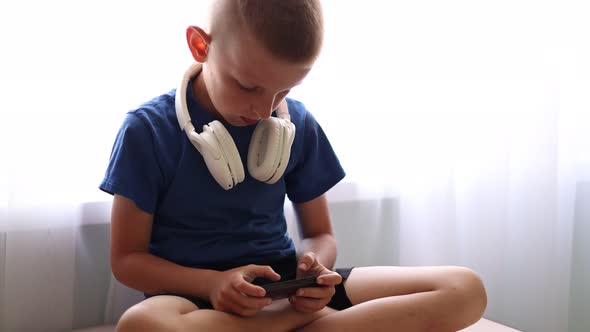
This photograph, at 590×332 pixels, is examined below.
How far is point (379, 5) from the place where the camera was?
4.42ft

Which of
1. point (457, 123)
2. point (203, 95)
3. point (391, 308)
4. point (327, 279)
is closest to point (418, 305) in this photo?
point (391, 308)

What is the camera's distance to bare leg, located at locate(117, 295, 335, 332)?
811 millimetres

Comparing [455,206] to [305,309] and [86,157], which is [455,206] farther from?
[86,157]

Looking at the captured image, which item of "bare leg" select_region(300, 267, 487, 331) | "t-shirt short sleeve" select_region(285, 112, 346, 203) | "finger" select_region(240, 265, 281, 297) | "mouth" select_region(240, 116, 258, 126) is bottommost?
"bare leg" select_region(300, 267, 487, 331)

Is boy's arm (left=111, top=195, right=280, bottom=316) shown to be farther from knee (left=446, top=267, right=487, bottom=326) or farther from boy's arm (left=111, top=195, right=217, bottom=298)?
knee (left=446, top=267, right=487, bottom=326)

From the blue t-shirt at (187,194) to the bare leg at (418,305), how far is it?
0.59 feet

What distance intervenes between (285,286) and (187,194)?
23cm

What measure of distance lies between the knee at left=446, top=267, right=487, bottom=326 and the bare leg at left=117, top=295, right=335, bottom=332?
0.21 meters

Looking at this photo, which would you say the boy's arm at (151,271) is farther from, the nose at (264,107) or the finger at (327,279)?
the nose at (264,107)

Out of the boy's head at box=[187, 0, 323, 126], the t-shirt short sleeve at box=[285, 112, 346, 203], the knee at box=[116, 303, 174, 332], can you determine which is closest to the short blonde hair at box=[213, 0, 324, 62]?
the boy's head at box=[187, 0, 323, 126]

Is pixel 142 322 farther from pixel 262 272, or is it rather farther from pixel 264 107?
pixel 264 107

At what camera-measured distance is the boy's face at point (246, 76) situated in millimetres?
883

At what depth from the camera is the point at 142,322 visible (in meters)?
0.81

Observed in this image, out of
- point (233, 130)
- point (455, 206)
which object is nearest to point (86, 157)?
point (233, 130)
